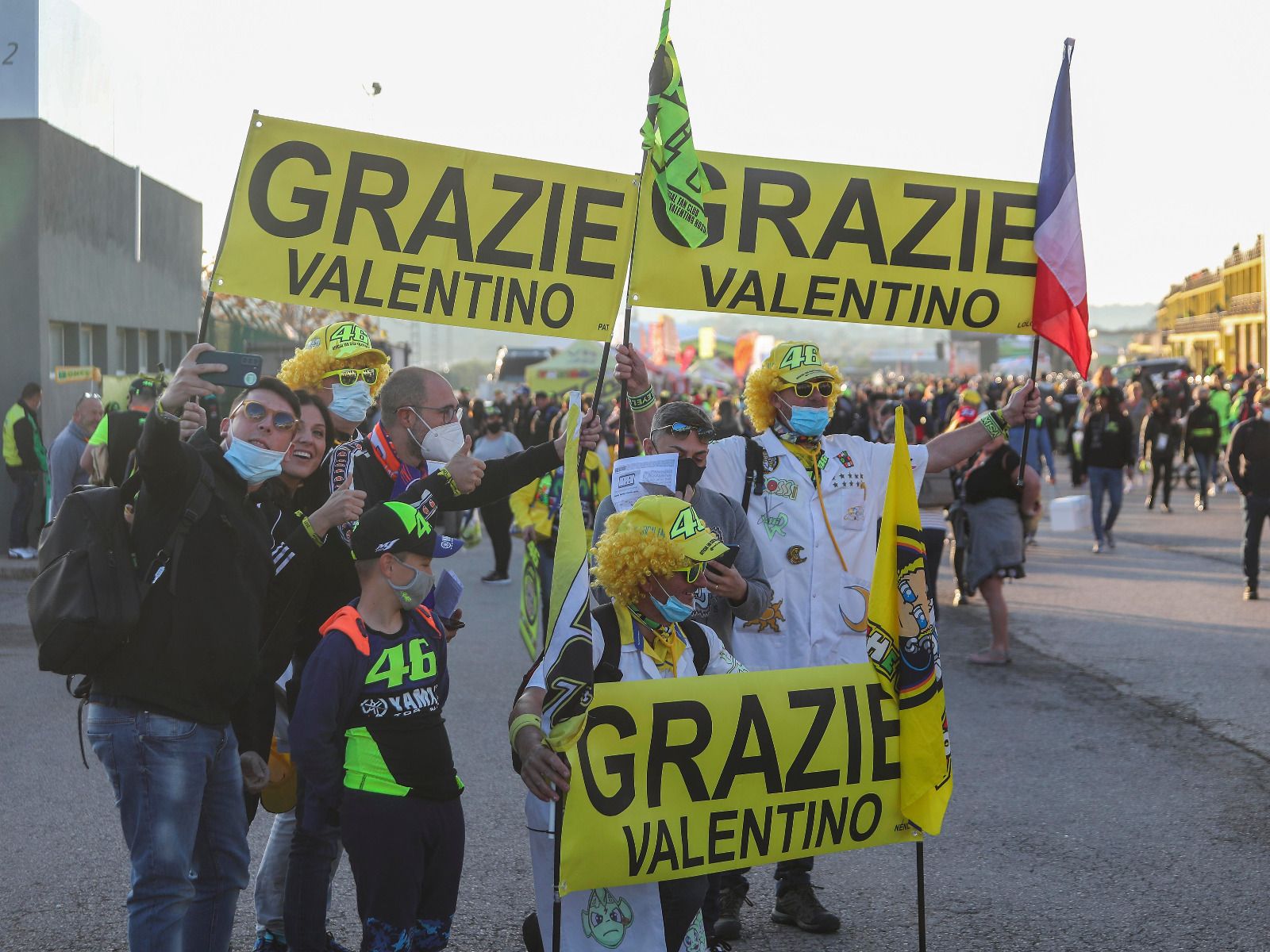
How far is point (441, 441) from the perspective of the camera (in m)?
4.62

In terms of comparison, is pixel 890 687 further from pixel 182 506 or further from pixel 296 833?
pixel 182 506

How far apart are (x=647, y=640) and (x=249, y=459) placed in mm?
1277

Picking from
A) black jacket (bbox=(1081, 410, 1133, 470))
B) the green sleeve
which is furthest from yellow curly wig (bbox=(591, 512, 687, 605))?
black jacket (bbox=(1081, 410, 1133, 470))

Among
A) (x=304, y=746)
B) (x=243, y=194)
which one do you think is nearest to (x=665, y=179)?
(x=243, y=194)

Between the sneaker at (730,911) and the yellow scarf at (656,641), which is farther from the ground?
the yellow scarf at (656,641)

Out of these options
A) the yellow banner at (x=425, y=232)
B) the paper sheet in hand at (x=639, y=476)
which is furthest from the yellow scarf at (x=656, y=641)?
the yellow banner at (x=425, y=232)

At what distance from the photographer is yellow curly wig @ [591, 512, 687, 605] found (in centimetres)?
392

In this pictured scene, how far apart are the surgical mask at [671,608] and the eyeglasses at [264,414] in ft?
3.92

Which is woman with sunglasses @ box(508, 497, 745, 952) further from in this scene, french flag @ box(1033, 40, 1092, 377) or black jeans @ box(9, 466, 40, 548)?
black jeans @ box(9, 466, 40, 548)

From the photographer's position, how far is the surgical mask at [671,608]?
156 inches

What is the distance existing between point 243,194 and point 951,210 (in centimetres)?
282

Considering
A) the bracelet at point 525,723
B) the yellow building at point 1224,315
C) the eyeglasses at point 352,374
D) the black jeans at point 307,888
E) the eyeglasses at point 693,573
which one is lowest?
the black jeans at point 307,888

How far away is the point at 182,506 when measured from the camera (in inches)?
145

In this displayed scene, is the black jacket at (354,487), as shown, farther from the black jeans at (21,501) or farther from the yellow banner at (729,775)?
the black jeans at (21,501)
